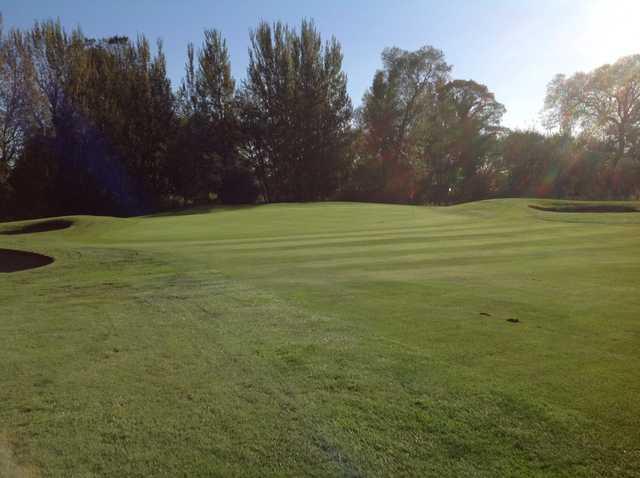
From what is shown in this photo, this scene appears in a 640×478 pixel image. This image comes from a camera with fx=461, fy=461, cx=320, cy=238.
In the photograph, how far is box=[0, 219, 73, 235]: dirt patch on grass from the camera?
14938mm

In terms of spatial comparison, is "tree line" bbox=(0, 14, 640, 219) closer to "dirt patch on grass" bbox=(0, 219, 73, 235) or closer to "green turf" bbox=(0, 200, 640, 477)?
"dirt patch on grass" bbox=(0, 219, 73, 235)

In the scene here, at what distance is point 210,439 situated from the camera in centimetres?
229

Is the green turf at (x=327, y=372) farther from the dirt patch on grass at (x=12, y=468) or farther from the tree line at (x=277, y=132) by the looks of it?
the tree line at (x=277, y=132)

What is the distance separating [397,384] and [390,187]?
3587 centimetres

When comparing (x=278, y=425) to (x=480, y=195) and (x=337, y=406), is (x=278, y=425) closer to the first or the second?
(x=337, y=406)

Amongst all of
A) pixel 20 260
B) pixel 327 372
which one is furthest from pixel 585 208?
pixel 20 260

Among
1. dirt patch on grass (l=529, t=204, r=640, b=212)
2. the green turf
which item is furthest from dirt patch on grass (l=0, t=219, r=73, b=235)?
dirt patch on grass (l=529, t=204, r=640, b=212)

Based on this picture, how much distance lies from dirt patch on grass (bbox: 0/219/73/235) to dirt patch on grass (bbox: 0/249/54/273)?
5.91 m

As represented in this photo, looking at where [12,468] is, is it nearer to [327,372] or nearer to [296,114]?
[327,372]

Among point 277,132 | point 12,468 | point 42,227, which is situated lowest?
point 12,468

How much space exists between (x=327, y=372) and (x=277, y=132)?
31.5 meters

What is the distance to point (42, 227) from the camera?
50.0 ft

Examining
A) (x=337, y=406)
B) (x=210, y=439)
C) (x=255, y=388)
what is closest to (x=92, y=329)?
(x=255, y=388)

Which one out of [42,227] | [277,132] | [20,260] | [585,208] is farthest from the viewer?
[277,132]
